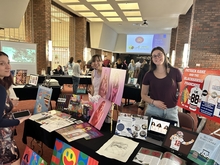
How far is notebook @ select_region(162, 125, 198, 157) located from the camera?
104 cm

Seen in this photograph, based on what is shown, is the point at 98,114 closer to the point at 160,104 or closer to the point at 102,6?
the point at 160,104

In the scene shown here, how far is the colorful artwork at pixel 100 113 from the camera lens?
1.46 meters

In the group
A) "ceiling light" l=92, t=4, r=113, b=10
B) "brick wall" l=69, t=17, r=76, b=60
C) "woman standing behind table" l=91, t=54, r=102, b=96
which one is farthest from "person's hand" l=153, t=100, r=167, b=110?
"brick wall" l=69, t=17, r=76, b=60

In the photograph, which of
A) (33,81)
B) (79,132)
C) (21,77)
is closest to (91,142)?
(79,132)

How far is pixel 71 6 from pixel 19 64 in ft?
11.6

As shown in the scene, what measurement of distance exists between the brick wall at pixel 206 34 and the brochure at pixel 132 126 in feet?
15.6

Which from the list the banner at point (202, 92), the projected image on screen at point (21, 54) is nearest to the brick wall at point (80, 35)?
the projected image on screen at point (21, 54)

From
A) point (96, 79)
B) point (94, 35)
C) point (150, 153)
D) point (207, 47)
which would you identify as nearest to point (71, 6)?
point (94, 35)

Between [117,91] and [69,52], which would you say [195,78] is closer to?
[117,91]

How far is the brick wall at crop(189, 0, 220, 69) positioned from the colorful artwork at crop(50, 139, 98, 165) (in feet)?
16.8

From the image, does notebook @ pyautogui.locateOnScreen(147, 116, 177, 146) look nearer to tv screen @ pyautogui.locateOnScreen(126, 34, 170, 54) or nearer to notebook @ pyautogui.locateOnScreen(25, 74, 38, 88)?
notebook @ pyautogui.locateOnScreen(25, 74, 38, 88)

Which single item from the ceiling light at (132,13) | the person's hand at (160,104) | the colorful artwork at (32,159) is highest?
the ceiling light at (132,13)

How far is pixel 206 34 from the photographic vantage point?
4988mm

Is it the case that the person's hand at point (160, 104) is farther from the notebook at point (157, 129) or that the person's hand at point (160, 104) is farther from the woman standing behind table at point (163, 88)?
A: the notebook at point (157, 129)
